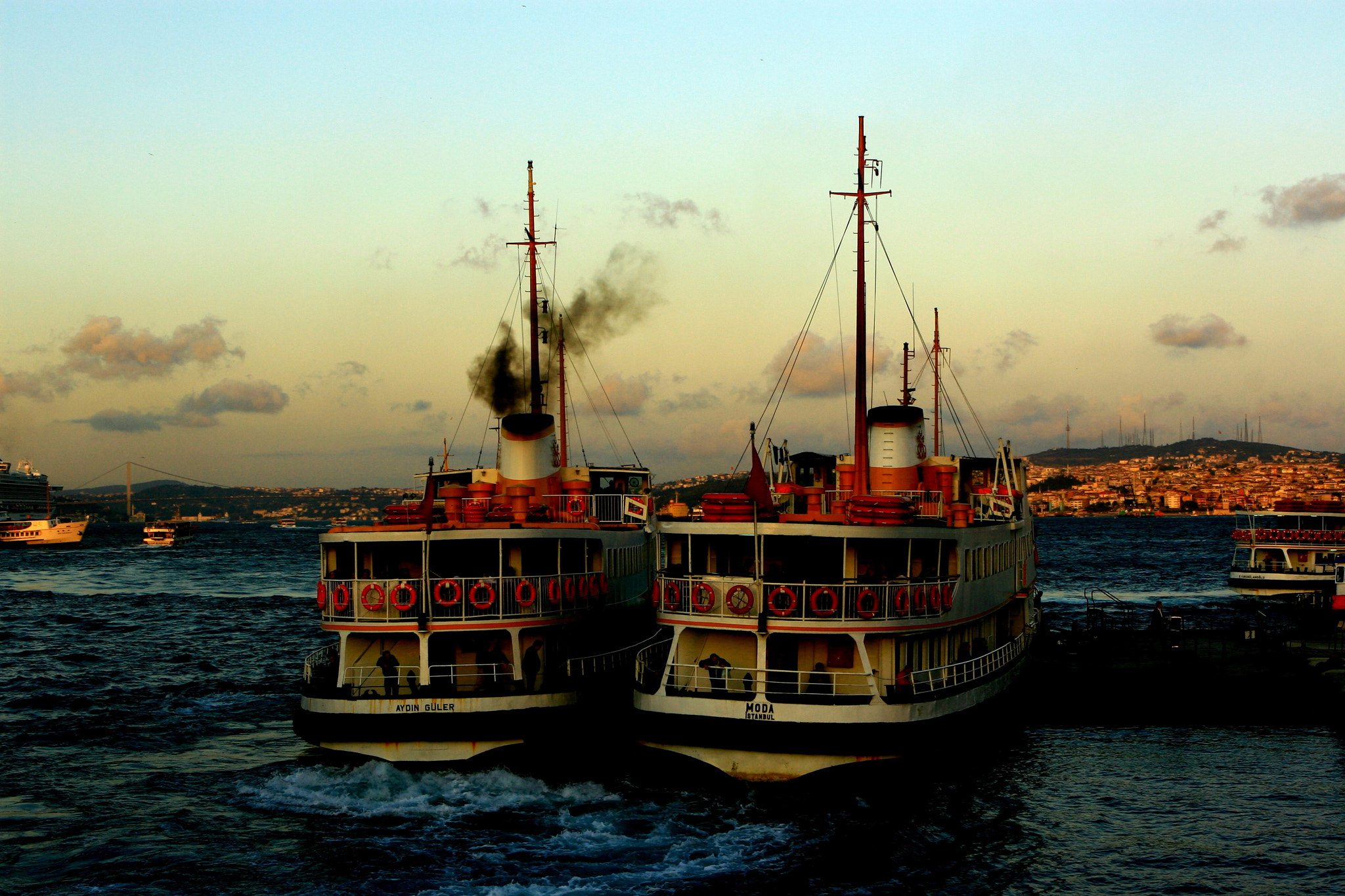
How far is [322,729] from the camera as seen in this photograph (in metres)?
25.5

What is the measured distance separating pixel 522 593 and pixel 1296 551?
50662mm

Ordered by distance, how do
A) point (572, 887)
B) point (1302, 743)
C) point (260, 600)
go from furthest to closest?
point (260, 600), point (1302, 743), point (572, 887)

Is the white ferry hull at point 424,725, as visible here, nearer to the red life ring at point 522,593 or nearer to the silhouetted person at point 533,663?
the silhouetted person at point 533,663

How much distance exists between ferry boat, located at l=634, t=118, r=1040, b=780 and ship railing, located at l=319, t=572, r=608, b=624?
309cm

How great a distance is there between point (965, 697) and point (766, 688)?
4903mm

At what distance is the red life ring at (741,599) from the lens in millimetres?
24625

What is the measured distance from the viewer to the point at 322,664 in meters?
30.0

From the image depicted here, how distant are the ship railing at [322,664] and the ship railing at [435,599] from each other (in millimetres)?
1681

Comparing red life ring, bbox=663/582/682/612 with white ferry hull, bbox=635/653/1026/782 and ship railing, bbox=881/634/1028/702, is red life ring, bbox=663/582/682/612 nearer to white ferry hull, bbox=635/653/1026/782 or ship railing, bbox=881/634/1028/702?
white ferry hull, bbox=635/653/1026/782

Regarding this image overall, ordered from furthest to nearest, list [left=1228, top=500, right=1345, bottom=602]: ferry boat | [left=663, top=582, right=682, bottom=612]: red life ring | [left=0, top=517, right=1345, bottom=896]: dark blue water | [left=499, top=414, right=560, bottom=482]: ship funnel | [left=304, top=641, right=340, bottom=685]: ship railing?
[left=1228, top=500, right=1345, bottom=602]: ferry boat
[left=499, top=414, right=560, bottom=482]: ship funnel
[left=304, top=641, right=340, bottom=685]: ship railing
[left=663, top=582, right=682, bottom=612]: red life ring
[left=0, top=517, right=1345, bottom=896]: dark blue water

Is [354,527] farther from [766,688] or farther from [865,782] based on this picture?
[865,782]


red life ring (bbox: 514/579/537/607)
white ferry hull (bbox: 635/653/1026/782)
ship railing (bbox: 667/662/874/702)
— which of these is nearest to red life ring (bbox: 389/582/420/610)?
red life ring (bbox: 514/579/537/607)

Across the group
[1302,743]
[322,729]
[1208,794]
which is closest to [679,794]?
[322,729]

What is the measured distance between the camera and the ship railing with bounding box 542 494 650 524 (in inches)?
1252
